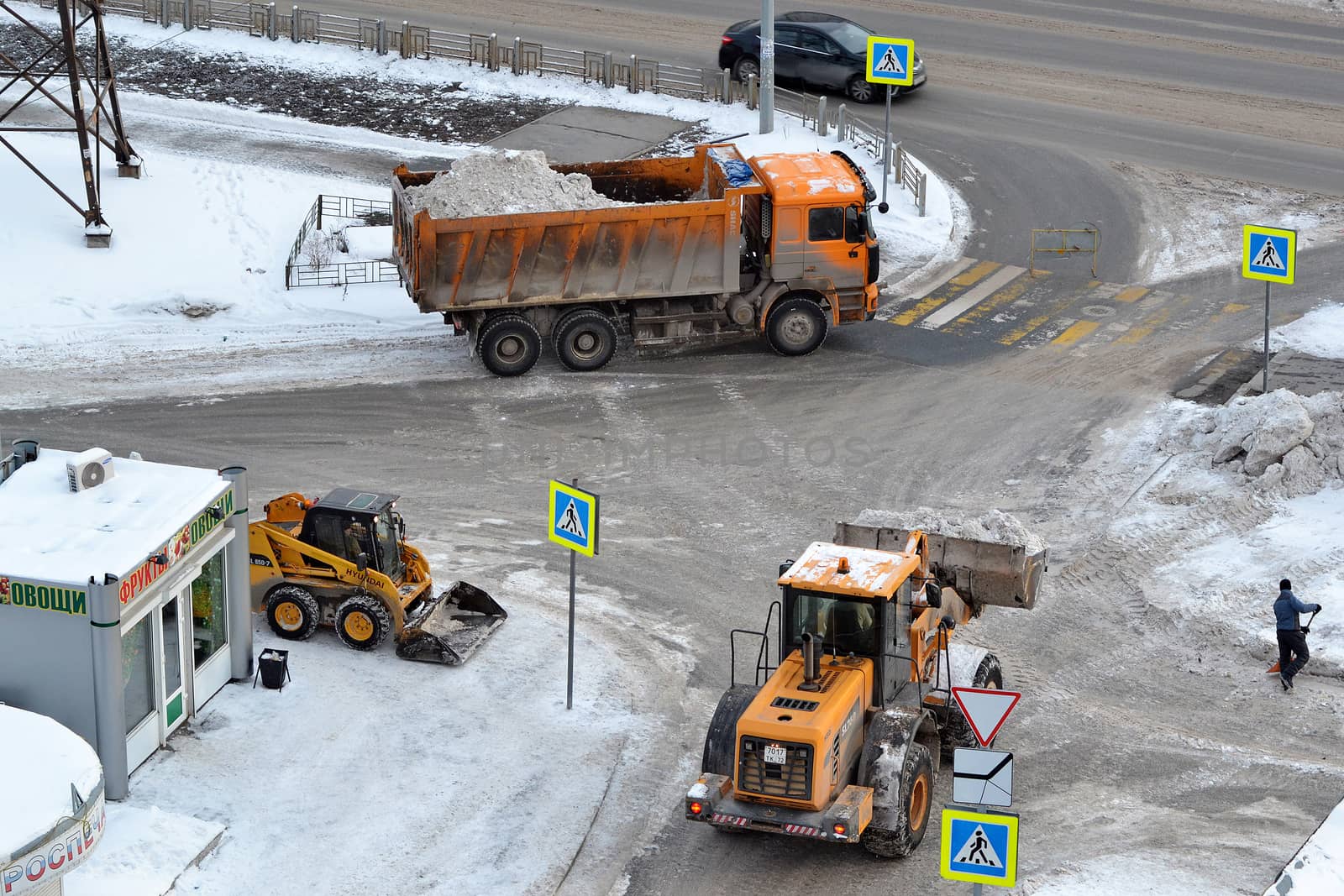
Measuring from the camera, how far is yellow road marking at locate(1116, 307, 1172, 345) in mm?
27953

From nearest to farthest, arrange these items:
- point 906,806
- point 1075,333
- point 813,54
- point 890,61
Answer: point 906,806
point 1075,333
point 890,61
point 813,54

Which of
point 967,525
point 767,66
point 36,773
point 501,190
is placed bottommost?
point 36,773

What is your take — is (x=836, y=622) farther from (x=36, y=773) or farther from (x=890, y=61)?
(x=890, y=61)

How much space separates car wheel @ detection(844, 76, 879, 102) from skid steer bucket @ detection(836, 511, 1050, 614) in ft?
65.6

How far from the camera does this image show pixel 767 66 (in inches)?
1299

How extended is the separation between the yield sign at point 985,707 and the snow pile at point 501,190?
13.7m

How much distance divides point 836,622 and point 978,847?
3.81 metres

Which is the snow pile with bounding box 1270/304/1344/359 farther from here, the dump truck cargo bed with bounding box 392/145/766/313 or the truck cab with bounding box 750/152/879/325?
the dump truck cargo bed with bounding box 392/145/766/313

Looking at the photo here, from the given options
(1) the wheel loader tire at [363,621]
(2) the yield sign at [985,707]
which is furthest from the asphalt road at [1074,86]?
(2) the yield sign at [985,707]

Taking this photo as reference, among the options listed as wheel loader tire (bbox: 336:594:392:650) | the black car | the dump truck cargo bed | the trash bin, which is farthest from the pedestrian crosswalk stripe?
the trash bin

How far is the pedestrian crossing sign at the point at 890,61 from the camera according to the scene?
3244 cm

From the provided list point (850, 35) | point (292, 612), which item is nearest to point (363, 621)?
point (292, 612)

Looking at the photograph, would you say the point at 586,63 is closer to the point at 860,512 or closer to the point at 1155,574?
the point at 860,512

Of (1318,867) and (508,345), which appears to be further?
(508,345)
